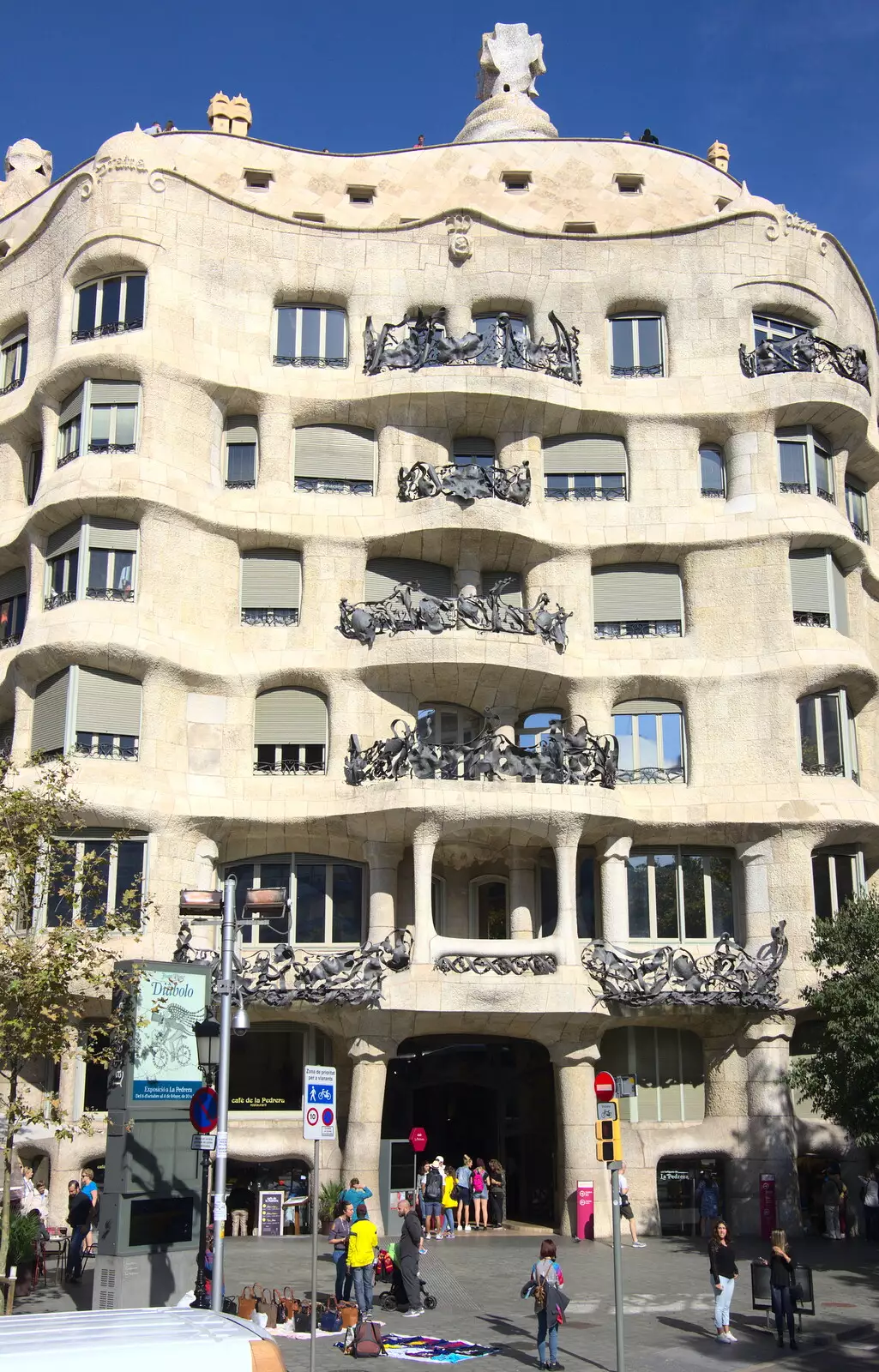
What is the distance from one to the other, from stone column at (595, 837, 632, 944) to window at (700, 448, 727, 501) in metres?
8.92

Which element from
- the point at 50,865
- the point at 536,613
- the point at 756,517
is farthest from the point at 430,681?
the point at 50,865

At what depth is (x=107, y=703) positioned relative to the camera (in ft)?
106

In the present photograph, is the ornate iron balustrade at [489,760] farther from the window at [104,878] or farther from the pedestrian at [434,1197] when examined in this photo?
the pedestrian at [434,1197]


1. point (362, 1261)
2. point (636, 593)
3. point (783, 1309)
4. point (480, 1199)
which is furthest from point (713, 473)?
point (362, 1261)

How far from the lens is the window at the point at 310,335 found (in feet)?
120

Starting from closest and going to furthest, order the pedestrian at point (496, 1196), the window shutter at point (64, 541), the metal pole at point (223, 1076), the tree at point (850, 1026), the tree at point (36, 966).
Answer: the metal pole at point (223, 1076) < the tree at point (36, 966) < the tree at point (850, 1026) < the pedestrian at point (496, 1196) < the window shutter at point (64, 541)

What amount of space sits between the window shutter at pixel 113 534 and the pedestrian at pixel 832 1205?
66.5 ft

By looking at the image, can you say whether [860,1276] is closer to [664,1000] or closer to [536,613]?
[664,1000]

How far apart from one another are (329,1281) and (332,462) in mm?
19071

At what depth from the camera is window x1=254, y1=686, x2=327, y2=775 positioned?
111 feet

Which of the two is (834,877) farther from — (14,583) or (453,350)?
(14,583)

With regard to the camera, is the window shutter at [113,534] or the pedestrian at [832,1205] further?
the window shutter at [113,534]

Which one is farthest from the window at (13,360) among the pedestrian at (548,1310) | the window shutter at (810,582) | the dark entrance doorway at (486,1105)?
the pedestrian at (548,1310)

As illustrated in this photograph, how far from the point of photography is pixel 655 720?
35250 mm
